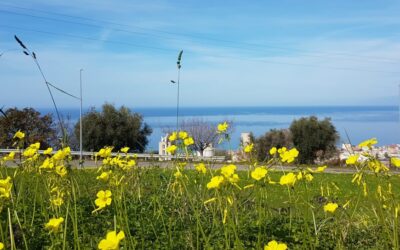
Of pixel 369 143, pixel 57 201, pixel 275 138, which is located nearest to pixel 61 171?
pixel 57 201

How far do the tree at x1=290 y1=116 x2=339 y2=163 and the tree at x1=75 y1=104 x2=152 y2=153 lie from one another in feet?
33.7

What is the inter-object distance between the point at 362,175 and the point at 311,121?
104ft

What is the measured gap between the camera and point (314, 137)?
32.6 metres

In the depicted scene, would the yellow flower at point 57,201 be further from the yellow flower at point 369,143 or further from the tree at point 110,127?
the tree at point 110,127

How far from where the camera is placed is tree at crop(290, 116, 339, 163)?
32.6 m

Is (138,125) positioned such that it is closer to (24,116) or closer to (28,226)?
(24,116)

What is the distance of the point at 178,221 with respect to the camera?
376 centimetres

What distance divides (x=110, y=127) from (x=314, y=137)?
523 inches

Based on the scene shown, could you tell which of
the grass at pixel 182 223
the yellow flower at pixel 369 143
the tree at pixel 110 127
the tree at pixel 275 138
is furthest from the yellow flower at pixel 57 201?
the tree at pixel 275 138

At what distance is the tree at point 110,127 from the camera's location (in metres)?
32.4

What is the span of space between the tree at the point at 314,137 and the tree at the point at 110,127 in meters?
10.3

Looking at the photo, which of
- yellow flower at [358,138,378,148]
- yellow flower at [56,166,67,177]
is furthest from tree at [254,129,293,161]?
yellow flower at [358,138,378,148]

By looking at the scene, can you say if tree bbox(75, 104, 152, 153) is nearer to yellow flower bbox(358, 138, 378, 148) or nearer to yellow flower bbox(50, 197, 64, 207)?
yellow flower bbox(50, 197, 64, 207)

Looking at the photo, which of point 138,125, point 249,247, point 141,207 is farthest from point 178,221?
point 138,125
